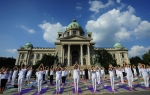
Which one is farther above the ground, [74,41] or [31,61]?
[74,41]

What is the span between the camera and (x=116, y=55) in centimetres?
5462

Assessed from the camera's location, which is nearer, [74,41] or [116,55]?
[74,41]

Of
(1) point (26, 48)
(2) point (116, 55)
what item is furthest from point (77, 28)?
(1) point (26, 48)

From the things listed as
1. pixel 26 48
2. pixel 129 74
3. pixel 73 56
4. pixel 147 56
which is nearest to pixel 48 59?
pixel 73 56

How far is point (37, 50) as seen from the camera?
176 ft

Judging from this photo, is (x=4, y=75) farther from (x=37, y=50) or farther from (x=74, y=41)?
(x=37, y=50)

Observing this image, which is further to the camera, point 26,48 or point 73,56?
point 26,48

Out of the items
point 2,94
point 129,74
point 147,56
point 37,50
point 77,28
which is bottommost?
point 2,94

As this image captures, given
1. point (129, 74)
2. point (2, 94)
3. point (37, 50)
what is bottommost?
point (2, 94)

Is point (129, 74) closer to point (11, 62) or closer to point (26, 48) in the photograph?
point (26, 48)

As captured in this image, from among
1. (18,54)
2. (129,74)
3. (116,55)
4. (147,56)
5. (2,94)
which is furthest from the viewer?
(116,55)

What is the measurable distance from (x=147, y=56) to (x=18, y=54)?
195ft

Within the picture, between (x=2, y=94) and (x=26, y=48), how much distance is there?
50.8 meters

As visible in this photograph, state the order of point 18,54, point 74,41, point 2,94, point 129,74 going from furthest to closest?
point 18,54 < point 74,41 < point 129,74 < point 2,94
